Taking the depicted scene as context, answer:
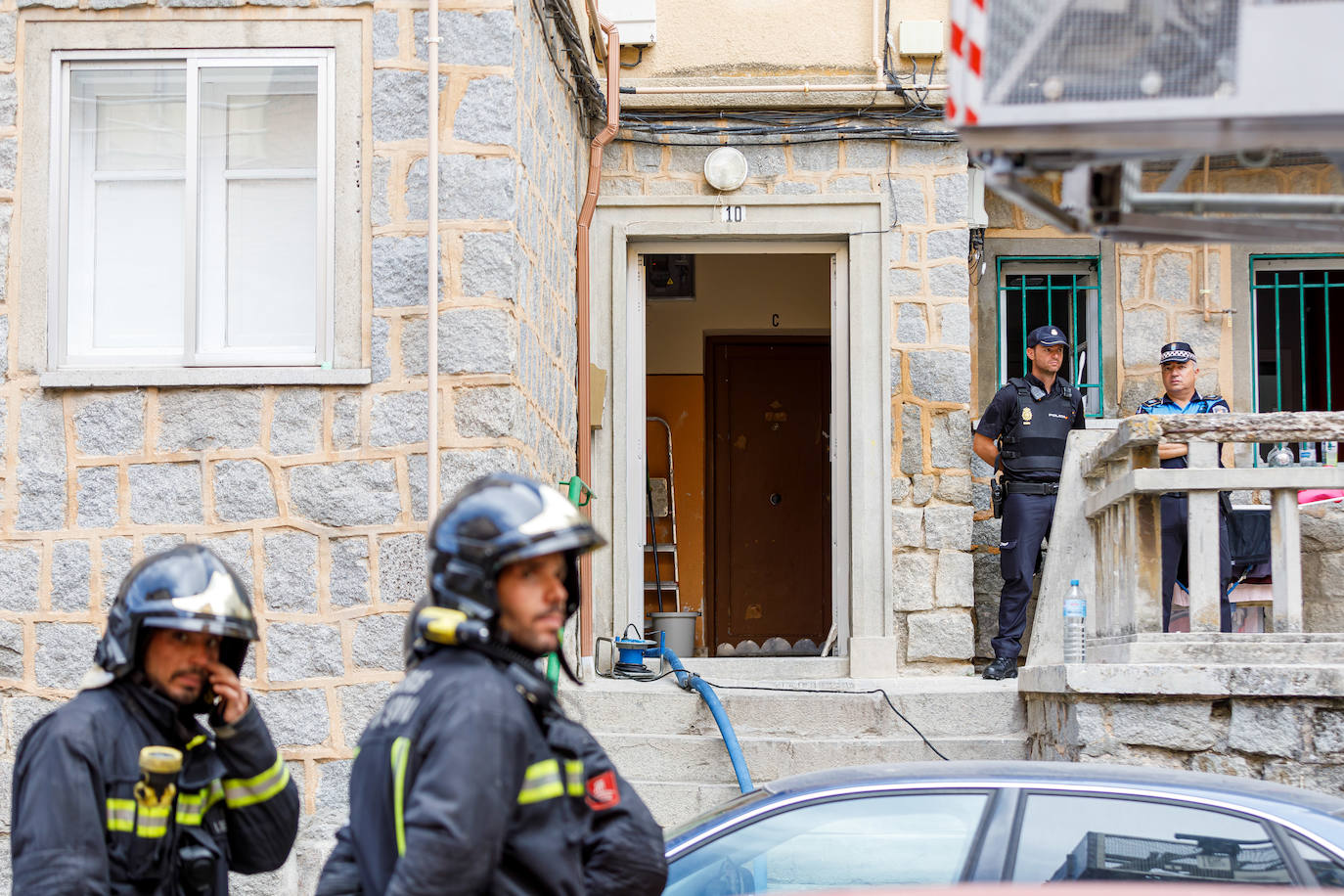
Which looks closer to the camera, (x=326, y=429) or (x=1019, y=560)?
(x=326, y=429)

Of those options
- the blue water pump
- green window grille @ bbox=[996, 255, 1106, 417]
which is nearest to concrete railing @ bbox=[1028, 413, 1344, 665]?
the blue water pump

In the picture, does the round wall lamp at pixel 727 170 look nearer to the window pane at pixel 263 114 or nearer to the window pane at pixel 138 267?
the window pane at pixel 263 114

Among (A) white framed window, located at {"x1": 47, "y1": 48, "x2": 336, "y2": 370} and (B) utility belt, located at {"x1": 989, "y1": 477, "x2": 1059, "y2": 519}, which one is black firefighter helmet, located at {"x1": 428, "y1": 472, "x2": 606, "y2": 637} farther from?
(B) utility belt, located at {"x1": 989, "y1": 477, "x2": 1059, "y2": 519}

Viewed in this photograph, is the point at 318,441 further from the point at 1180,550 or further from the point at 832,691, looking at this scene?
the point at 1180,550

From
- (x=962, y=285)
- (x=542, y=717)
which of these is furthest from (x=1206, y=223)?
(x=962, y=285)

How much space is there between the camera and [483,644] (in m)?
2.93

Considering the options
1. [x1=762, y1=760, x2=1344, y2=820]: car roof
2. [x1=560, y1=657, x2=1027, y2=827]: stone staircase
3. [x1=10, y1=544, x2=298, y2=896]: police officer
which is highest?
[x1=10, y1=544, x2=298, y2=896]: police officer

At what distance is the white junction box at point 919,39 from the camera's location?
33.3 ft

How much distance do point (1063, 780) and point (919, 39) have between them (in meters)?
7.16

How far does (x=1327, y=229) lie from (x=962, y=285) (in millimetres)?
7020

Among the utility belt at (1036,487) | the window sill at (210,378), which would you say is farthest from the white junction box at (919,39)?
the window sill at (210,378)

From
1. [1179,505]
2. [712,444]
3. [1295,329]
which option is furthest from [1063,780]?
[712,444]

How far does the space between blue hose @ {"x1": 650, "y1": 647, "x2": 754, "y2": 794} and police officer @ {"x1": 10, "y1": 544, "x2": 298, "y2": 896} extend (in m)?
4.16

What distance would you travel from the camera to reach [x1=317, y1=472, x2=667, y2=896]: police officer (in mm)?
2713
